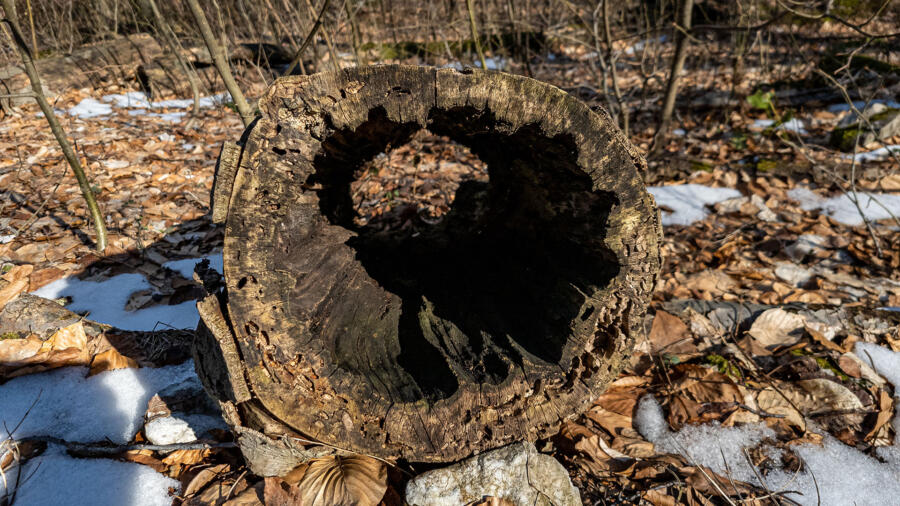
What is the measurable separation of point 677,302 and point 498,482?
159 cm

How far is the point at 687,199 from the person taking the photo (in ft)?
12.6

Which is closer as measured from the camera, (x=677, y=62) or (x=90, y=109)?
(x=677, y=62)

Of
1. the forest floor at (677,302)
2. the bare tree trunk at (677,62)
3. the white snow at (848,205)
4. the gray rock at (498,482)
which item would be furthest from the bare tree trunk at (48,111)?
the white snow at (848,205)

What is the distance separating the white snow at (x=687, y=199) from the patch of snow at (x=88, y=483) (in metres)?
3.62

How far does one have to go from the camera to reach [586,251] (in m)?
1.82

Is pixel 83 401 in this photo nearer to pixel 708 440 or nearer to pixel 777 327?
pixel 708 440

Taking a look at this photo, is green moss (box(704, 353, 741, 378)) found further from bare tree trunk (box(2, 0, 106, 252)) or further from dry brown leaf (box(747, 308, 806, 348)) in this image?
bare tree trunk (box(2, 0, 106, 252))

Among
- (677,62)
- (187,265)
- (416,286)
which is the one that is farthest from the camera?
(677,62)

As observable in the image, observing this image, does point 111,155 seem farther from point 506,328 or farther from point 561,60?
point 561,60

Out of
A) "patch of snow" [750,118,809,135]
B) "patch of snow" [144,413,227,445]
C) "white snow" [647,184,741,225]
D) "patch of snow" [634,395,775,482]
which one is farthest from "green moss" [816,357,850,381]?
"patch of snow" [750,118,809,135]

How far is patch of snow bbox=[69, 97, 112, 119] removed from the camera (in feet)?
17.9

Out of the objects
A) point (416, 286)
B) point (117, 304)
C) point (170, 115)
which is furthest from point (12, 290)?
point (170, 115)

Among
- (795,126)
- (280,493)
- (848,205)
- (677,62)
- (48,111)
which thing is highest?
(48,111)

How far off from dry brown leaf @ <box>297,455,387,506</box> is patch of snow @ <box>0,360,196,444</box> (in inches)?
30.0
